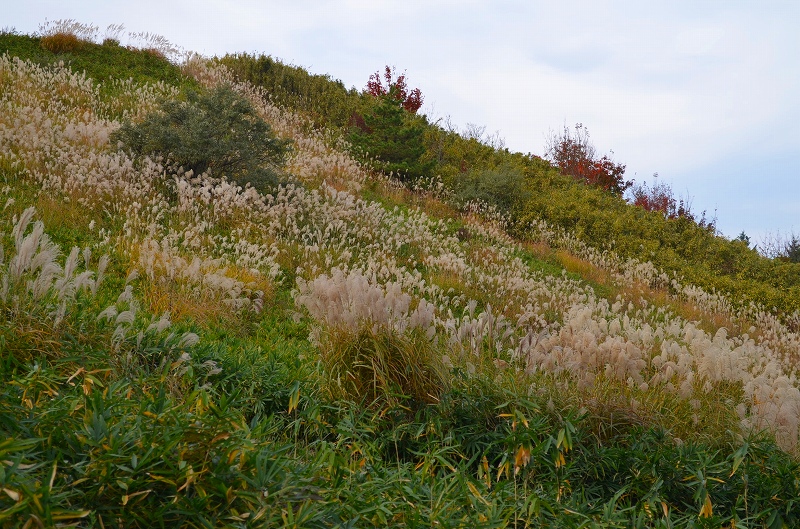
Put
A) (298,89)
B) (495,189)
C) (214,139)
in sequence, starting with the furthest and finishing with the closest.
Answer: (298,89) < (495,189) < (214,139)

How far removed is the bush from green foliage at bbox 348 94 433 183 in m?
4.65

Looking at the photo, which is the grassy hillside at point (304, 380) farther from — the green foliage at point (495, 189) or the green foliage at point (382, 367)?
the green foliage at point (495, 189)

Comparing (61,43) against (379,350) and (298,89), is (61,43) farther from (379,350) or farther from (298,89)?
(379,350)

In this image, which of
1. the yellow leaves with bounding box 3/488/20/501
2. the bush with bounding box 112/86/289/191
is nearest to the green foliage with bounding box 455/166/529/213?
the bush with bounding box 112/86/289/191

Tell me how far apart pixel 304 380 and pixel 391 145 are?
1226cm

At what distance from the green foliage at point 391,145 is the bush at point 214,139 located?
15.3 feet

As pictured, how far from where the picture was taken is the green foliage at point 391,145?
627 inches

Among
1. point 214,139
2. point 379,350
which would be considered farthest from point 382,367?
point 214,139

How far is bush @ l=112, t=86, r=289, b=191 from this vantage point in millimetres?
10243

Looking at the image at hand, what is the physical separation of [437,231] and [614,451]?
9.46 m

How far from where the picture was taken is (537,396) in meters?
3.90

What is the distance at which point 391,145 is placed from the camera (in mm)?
15859

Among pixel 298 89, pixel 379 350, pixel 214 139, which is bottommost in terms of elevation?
pixel 379 350

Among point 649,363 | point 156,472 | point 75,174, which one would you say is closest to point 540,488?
point 156,472
